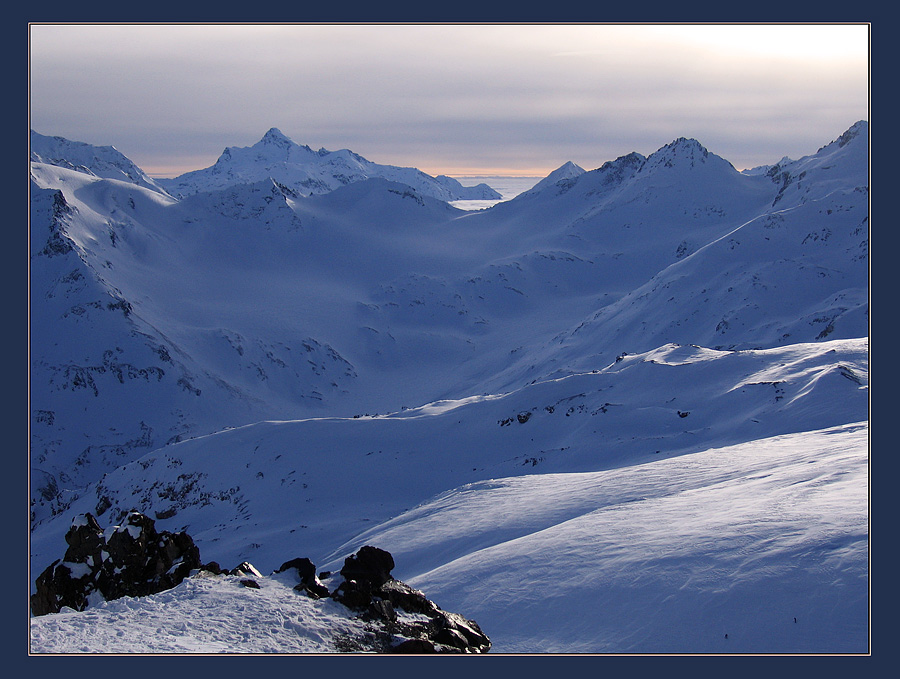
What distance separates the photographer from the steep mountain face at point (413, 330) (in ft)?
126

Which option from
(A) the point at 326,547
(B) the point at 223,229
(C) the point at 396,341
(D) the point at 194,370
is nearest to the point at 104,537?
(A) the point at 326,547

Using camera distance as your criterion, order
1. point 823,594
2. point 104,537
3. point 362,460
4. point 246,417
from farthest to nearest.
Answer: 1. point 246,417
2. point 362,460
3. point 104,537
4. point 823,594

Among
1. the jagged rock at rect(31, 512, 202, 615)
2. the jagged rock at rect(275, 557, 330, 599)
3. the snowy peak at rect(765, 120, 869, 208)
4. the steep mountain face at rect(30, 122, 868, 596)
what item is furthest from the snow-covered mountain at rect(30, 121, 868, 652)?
the jagged rock at rect(31, 512, 202, 615)

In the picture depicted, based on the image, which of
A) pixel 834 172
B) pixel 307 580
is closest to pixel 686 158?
pixel 834 172

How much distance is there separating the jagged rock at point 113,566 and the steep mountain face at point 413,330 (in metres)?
16.1

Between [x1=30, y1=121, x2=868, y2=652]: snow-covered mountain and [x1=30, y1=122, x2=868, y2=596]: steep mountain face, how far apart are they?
1.10ft

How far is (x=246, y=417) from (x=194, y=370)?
1031cm

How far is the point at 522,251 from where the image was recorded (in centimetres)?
13512

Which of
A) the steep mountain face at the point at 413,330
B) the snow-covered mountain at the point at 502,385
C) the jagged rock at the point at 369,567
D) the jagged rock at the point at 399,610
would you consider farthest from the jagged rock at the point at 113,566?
the steep mountain face at the point at 413,330

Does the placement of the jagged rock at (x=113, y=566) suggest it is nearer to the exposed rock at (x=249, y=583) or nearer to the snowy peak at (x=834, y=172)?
the exposed rock at (x=249, y=583)

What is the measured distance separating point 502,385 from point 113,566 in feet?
196

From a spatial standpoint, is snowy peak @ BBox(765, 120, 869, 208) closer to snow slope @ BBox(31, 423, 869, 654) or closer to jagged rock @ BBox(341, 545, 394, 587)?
snow slope @ BBox(31, 423, 869, 654)

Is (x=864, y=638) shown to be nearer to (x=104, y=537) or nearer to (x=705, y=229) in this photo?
(x=104, y=537)

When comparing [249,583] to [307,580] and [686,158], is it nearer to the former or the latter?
[307,580]
